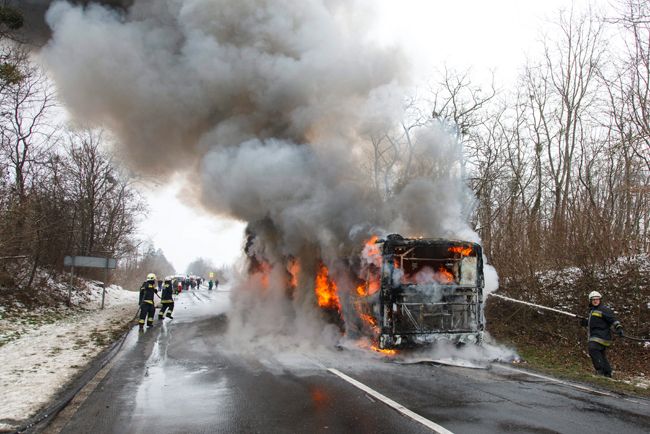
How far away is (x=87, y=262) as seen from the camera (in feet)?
57.1

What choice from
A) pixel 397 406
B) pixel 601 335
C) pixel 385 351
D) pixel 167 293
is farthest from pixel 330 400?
pixel 167 293

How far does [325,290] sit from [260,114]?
5.24 metres

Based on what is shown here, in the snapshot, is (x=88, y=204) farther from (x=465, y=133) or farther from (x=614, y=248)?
(x=614, y=248)

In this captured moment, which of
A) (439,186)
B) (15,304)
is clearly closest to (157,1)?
(439,186)

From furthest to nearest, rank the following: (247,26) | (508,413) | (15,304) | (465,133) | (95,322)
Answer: (465,133) < (15,304) < (95,322) < (247,26) < (508,413)

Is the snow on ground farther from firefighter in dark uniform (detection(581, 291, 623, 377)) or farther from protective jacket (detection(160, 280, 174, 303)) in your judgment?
firefighter in dark uniform (detection(581, 291, 623, 377))

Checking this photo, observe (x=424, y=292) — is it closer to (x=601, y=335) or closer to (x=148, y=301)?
(x=601, y=335)

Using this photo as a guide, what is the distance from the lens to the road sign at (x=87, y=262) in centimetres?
1706

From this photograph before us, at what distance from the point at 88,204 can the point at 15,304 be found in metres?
14.2

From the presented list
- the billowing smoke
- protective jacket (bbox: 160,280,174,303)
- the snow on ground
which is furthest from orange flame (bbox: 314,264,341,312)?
protective jacket (bbox: 160,280,174,303)

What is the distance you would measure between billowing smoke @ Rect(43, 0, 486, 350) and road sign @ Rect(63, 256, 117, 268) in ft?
18.0

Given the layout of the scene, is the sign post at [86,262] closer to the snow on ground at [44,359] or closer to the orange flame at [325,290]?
the snow on ground at [44,359]

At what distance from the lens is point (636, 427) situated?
14.4 feet

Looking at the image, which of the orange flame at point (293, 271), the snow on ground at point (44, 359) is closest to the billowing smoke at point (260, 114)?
the orange flame at point (293, 271)
